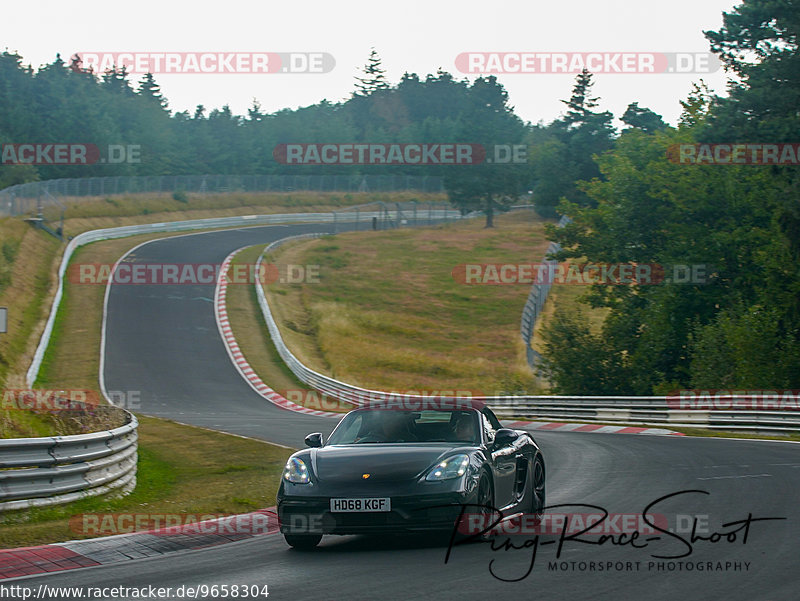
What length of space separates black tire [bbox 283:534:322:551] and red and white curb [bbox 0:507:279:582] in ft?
3.22

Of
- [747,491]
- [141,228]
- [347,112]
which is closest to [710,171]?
[747,491]

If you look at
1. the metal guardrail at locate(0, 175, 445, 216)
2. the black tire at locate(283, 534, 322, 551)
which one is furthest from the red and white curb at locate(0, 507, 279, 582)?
the metal guardrail at locate(0, 175, 445, 216)

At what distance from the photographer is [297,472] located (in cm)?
823

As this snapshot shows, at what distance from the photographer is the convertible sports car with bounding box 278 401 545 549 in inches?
301

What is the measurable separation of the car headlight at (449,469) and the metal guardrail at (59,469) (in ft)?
14.1

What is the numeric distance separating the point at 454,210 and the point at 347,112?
298 feet

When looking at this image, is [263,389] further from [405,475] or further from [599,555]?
[599,555]

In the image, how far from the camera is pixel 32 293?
42.6 meters

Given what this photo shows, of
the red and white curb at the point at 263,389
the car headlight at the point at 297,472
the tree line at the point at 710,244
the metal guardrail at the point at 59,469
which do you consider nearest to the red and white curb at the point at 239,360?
the red and white curb at the point at 263,389

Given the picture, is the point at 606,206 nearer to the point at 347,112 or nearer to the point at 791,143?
the point at 791,143

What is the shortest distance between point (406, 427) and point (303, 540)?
1517mm

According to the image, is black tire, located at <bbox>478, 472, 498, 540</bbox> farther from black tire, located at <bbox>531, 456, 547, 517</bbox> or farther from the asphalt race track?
black tire, located at <bbox>531, 456, 547, 517</bbox>

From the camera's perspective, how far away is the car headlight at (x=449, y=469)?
25.7ft

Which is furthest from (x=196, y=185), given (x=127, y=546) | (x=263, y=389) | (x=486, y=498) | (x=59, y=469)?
(x=486, y=498)
